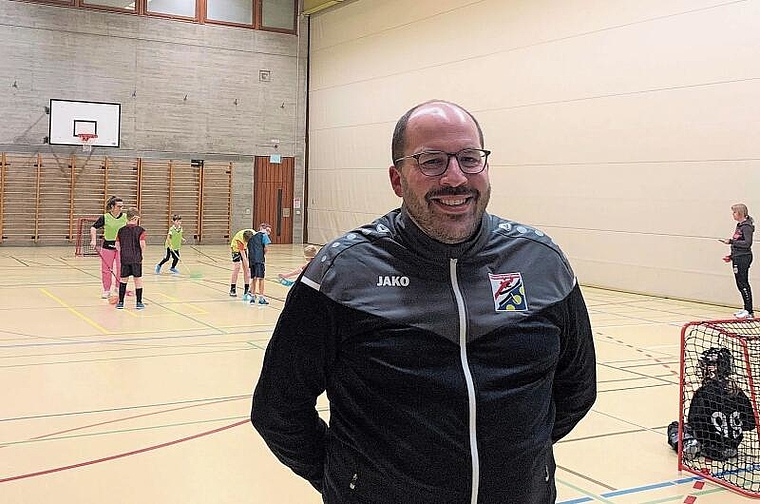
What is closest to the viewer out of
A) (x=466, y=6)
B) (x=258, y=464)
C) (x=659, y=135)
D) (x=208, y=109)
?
(x=258, y=464)

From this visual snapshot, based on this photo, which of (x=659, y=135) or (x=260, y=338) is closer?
(x=260, y=338)

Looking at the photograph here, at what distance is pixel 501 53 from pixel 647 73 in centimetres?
507

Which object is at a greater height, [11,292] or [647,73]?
[647,73]

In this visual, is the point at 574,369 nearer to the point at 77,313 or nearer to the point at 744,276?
the point at 77,313

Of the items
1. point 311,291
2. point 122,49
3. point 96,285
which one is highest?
point 122,49

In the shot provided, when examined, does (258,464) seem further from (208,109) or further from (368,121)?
(208,109)

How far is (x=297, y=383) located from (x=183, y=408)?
6.00 metres

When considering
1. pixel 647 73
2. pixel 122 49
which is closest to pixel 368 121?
pixel 122 49

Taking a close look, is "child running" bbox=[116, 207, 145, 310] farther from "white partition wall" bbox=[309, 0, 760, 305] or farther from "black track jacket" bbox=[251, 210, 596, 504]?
"black track jacket" bbox=[251, 210, 596, 504]

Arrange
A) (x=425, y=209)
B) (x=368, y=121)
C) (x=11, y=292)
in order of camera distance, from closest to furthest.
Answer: (x=425, y=209)
(x=11, y=292)
(x=368, y=121)

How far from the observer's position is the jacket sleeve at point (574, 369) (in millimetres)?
2682

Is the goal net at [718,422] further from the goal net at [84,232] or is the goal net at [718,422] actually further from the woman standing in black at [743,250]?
the goal net at [84,232]

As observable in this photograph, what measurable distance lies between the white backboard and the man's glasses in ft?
90.6

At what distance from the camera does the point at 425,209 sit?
245cm
